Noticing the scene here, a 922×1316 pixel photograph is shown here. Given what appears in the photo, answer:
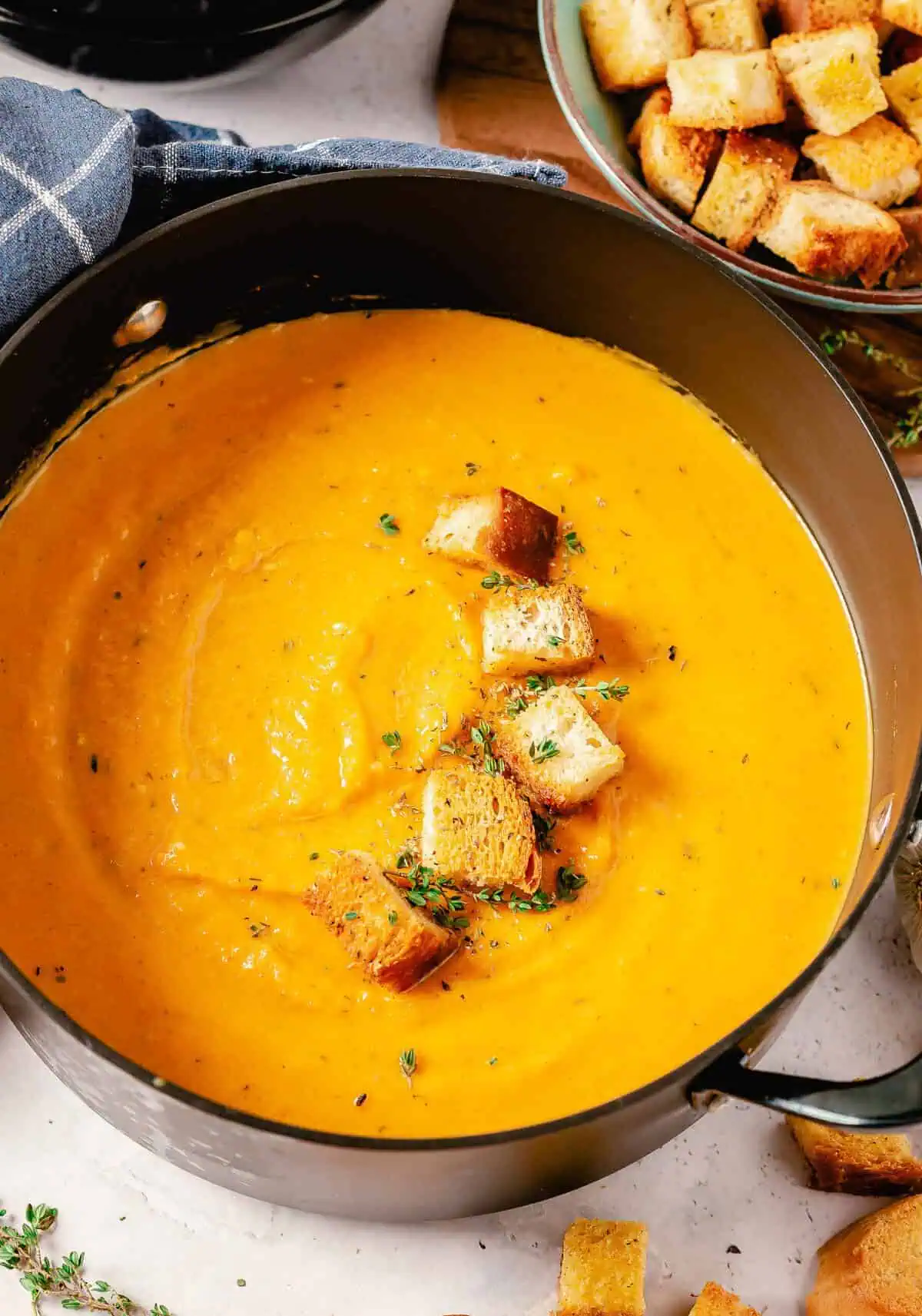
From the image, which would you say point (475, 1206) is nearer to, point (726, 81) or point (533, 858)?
point (533, 858)

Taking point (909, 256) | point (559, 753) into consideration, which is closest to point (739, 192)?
point (909, 256)

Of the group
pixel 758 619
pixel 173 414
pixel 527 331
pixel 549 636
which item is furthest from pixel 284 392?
pixel 758 619

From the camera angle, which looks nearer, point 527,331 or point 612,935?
point 612,935

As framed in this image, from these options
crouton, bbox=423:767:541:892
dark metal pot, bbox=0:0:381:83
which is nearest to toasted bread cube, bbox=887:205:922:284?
dark metal pot, bbox=0:0:381:83

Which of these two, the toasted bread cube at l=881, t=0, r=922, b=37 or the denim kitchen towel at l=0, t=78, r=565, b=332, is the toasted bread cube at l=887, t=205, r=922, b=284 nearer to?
the toasted bread cube at l=881, t=0, r=922, b=37

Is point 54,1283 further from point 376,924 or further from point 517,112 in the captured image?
point 517,112

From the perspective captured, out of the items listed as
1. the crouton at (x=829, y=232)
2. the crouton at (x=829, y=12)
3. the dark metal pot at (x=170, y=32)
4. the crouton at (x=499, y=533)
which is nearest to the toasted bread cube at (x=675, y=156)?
the crouton at (x=829, y=232)

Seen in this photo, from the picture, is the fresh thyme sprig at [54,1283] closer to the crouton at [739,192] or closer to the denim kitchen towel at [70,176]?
the denim kitchen towel at [70,176]
